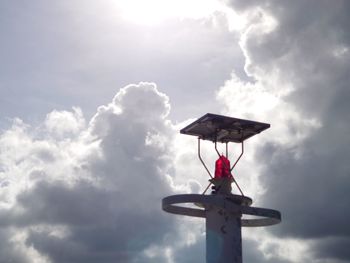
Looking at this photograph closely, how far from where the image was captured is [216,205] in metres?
63.5

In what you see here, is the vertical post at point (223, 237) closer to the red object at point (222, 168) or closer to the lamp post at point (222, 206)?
the lamp post at point (222, 206)

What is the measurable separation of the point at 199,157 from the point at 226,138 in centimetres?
421

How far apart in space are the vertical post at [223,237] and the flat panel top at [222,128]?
9434mm

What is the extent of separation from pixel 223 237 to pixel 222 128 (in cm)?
1259

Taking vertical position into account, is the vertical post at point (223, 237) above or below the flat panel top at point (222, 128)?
below

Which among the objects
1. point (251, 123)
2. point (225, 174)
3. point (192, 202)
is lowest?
point (192, 202)

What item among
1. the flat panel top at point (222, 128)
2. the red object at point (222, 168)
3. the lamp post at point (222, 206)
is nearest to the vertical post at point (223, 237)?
the lamp post at point (222, 206)

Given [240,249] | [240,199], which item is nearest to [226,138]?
[240,199]

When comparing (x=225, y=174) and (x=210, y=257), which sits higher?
(x=225, y=174)

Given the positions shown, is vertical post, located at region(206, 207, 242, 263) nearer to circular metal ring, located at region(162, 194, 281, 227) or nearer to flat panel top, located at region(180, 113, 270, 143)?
circular metal ring, located at region(162, 194, 281, 227)

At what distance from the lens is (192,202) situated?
6300 cm

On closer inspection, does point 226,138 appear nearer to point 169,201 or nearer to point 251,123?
point 251,123

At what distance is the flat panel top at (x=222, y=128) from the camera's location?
65812 mm

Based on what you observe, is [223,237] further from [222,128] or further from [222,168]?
[222,128]
